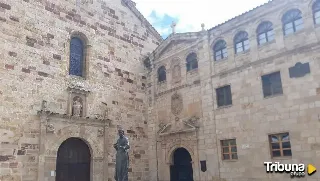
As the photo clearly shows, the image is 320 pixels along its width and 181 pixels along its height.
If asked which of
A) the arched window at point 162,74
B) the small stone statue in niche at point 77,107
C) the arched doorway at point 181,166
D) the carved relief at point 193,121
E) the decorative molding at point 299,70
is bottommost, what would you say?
the arched doorway at point 181,166

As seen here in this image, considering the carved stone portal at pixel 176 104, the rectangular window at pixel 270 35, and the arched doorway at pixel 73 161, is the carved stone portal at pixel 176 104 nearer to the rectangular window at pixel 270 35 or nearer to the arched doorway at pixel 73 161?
the arched doorway at pixel 73 161

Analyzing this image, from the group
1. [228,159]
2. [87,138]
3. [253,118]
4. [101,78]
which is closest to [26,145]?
[87,138]

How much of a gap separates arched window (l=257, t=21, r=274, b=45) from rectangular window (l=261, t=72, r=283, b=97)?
152 centimetres

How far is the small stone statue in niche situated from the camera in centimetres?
1404

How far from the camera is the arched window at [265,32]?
12.6 meters

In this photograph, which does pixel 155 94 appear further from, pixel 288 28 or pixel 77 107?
pixel 288 28

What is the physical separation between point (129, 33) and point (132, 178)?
8.05 m

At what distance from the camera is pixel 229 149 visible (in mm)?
13109

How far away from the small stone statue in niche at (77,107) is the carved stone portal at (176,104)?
4.64 m

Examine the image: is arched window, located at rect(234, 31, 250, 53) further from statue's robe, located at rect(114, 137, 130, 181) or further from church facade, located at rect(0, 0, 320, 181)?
statue's robe, located at rect(114, 137, 130, 181)

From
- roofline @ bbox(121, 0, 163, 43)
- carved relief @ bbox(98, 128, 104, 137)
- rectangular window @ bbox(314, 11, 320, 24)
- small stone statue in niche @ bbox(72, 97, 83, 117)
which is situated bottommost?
carved relief @ bbox(98, 128, 104, 137)

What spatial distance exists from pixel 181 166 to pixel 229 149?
3.11m

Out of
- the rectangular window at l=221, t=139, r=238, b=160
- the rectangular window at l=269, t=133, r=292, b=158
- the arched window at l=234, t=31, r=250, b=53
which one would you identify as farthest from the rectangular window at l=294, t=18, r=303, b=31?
the rectangular window at l=221, t=139, r=238, b=160

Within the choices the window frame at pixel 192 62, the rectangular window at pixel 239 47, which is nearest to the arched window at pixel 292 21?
the rectangular window at pixel 239 47
